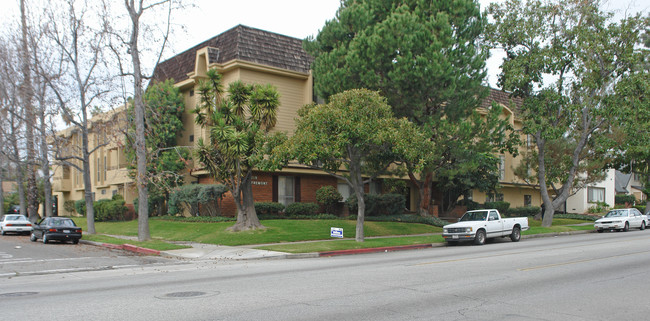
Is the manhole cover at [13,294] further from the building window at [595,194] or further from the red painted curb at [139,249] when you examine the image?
the building window at [595,194]

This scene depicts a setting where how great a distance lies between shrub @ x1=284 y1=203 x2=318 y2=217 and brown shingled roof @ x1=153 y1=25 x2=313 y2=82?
8.18 meters

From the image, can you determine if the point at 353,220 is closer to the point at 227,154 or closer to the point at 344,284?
the point at 227,154

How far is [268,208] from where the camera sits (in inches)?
1181

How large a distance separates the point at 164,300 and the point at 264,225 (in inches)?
668

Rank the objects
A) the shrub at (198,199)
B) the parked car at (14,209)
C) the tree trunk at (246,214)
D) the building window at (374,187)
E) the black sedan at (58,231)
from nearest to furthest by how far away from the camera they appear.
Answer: the black sedan at (58,231) < the tree trunk at (246,214) < the shrub at (198,199) < the building window at (374,187) < the parked car at (14,209)

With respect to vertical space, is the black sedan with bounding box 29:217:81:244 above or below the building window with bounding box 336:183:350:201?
below

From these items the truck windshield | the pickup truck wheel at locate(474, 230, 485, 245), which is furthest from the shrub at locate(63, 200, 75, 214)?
the pickup truck wheel at locate(474, 230, 485, 245)

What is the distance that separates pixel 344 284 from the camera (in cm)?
1104

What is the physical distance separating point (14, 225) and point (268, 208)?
52.8 ft

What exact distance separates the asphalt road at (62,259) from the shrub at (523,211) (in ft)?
107

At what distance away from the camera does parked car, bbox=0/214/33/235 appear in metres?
31.9

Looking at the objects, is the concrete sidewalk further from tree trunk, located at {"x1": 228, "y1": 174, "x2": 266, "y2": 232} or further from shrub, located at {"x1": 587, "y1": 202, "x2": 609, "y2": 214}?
shrub, located at {"x1": 587, "y1": 202, "x2": 609, "y2": 214}

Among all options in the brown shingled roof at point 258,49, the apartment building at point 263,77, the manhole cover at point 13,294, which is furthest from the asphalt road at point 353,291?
the brown shingled roof at point 258,49

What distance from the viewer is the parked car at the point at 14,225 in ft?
105
